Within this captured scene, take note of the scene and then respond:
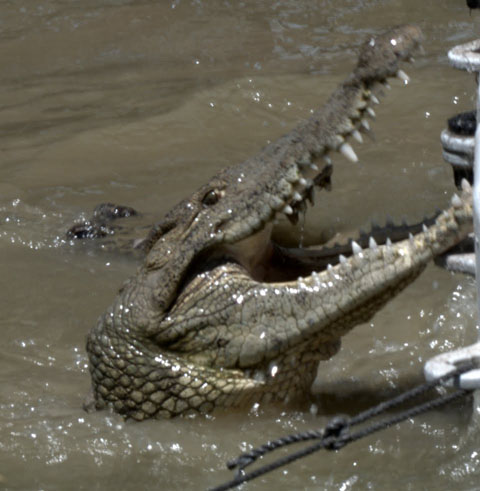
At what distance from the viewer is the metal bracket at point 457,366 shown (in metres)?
2.61

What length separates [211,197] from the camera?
142 inches

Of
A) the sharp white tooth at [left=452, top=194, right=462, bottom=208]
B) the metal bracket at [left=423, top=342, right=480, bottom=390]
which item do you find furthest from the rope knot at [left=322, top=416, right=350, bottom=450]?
the sharp white tooth at [left=452, top=194, right=462, bottom=208]

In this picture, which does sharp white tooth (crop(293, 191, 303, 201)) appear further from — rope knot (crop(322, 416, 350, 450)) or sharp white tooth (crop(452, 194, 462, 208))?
rope knot (crop(322, 416, 350, 450))

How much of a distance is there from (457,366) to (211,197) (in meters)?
1.24

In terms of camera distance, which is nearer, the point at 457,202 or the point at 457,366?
the point at 457,366

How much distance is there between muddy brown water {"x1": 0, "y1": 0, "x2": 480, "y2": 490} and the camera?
3.52m

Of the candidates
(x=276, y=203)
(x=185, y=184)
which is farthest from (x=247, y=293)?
(x=185, y=184)

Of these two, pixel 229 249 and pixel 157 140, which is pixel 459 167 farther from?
pixel 157 140

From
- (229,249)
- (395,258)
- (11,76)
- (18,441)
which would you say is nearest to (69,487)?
(18,441)

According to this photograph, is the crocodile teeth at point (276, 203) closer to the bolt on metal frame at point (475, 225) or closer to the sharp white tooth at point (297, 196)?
the sharp white tooth at point (297, 196)

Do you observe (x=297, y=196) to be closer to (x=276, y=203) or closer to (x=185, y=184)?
(x=276, y=203)

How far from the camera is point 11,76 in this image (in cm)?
790

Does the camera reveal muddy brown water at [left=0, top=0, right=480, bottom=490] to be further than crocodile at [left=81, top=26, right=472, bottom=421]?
Yes

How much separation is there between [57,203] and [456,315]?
273cm
